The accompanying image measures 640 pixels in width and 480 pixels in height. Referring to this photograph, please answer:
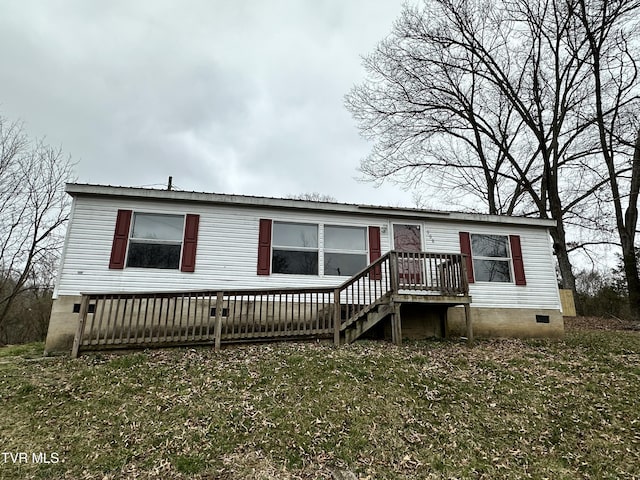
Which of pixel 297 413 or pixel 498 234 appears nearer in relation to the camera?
pixel 297 413

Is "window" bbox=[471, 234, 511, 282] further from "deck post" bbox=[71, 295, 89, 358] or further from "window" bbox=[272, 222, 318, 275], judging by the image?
"deck post" bbox=[71, 295, 89, 358]

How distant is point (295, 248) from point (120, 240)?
4.14 metres

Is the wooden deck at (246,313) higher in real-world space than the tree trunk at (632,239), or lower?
lower

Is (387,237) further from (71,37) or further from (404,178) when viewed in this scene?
(71,37)

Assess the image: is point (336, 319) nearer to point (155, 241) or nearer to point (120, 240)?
point (155, 241)

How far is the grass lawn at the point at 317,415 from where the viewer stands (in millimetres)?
4070

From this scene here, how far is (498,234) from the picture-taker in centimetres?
1022

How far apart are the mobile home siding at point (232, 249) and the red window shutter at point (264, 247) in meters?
0.10

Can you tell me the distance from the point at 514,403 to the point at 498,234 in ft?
19.2

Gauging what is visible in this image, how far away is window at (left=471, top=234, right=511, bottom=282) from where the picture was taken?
9.89m

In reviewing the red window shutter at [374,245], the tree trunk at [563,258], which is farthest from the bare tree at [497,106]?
the red window shutter at [374,245]

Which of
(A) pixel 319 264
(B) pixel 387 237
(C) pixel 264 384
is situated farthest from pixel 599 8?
(C) pixel 264 384

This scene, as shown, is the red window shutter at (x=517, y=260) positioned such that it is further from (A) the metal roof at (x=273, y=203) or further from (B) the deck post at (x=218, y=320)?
(B) the deck post at (x=218, y=320)

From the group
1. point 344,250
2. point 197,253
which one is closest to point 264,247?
point 197,253
